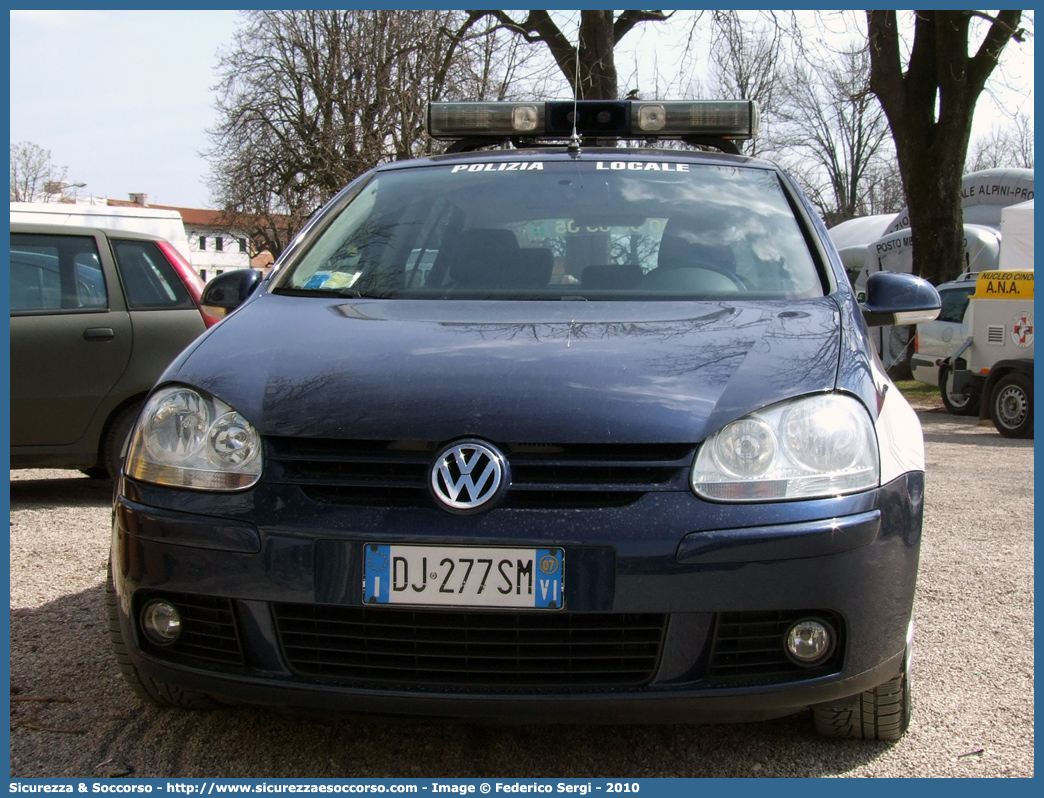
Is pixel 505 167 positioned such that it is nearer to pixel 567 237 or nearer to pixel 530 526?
pixel 567 237

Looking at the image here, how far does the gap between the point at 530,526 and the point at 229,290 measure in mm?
1813

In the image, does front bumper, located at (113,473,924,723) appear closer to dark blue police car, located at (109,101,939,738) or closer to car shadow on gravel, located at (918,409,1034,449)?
dark blue police car, located at (109,101,939,738)

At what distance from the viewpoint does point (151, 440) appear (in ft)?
8.61

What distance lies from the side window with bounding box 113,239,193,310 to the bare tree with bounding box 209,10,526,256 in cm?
1152

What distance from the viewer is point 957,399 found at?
14.4 meters

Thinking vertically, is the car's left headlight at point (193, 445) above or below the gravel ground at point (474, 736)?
above

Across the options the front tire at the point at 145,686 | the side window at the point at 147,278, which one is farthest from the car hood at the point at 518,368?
the side window at the point at 147,278

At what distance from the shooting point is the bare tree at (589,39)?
14938 millimetres

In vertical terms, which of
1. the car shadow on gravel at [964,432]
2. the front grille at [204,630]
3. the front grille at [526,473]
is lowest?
the car shadow on gravel at [964,432]

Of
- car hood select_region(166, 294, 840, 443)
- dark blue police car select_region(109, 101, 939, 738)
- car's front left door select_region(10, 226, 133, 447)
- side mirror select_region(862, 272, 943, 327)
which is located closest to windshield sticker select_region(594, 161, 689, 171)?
side mirror select_region(862, 272, 943, 327)

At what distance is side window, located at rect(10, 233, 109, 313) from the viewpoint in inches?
257

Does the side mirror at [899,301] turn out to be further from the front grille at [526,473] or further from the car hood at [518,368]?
the front grille at [526,473]

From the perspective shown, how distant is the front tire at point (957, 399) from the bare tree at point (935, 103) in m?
2.54

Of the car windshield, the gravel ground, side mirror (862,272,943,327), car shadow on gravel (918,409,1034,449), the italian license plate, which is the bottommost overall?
car shadow on gravel (918,409,1034,449)
